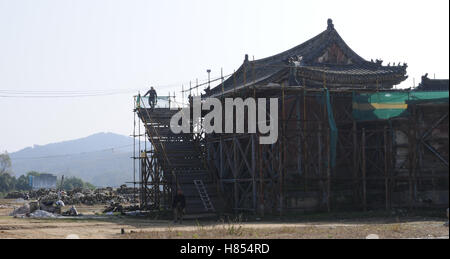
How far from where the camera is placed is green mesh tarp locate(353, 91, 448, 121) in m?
25.3

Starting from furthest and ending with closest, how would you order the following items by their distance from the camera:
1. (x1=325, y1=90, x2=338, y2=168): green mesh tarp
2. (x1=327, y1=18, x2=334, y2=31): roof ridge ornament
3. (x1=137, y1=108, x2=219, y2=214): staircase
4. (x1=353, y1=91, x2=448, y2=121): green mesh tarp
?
(x1=327, y1=18, x2=334, y2=31): roof ridge ornament
(x1=137, y1=108, x2=219, y2=214): staircase
(x1=325, y1=90, x2=338, y2=168): green mesh tarp
(x1=353, y1=91, x2=448, y2=121): green mesh tarp

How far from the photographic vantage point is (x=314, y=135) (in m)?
29.3

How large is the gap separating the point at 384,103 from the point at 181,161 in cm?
1107

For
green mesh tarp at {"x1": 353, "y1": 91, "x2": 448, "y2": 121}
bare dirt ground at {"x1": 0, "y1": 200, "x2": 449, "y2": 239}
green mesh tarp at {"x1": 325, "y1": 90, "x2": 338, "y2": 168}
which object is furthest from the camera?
green mesh tarp at {"x1": 325, "y1": 90, "x2": 338, "y2": 168}

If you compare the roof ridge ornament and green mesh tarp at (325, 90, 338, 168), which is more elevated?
the roof ridge ornament

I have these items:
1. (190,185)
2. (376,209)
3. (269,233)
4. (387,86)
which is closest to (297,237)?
(269,233)

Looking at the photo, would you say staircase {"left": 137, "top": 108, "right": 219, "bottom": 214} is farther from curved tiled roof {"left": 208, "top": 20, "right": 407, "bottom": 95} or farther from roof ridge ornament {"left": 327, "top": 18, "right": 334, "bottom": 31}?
roof ridge ornament {"left": 327, "top": 18, "right": 334, "bottom": 31}

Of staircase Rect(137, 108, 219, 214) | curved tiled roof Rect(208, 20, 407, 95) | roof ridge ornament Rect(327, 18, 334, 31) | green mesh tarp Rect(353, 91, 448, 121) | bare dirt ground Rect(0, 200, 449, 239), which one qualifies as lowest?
bare dirt ground Rect(0, 200, 449, 239)

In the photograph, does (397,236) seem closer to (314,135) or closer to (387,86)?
(314,135)

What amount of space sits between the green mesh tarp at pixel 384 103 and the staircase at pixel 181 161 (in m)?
7.96

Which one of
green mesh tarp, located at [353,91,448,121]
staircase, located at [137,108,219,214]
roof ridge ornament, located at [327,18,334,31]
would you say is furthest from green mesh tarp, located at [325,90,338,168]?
roof ridge ornament, located at [327,18,334,31]

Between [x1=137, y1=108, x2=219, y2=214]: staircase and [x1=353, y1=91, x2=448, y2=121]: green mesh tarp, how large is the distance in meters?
7.96
